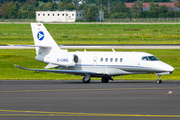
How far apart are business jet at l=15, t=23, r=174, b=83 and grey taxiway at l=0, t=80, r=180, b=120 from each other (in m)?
5.78

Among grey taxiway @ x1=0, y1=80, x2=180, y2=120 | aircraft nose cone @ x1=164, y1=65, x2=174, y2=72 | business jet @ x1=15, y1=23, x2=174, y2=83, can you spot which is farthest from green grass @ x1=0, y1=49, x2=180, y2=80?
grey taxiway @ x1=0, y1=80, x2=180, y2=120

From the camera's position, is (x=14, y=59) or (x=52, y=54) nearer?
(x=52, y=54)

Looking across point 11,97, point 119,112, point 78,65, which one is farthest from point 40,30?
point 119,112

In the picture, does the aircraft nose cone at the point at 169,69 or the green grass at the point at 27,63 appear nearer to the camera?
the aircraft nose cone at the point at 169,69

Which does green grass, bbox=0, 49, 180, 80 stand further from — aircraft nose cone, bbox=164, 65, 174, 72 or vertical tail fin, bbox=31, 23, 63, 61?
aircraft nose cone, bbox=164, 65, 174, 72

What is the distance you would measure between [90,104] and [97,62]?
14.2m

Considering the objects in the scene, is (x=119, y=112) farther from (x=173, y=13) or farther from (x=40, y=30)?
(x=173, y=13)

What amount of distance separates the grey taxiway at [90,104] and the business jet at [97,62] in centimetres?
578

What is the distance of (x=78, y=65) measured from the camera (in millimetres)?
35156

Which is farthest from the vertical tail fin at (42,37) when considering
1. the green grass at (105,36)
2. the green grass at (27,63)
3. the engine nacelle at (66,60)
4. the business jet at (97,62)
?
the green grass at (105,36)

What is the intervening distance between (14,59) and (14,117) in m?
37.3

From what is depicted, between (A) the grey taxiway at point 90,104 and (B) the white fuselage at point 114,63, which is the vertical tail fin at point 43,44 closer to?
(B) the white fuselage at point 114,63

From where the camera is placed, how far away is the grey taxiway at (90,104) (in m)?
17.1

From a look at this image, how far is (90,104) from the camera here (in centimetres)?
2061
